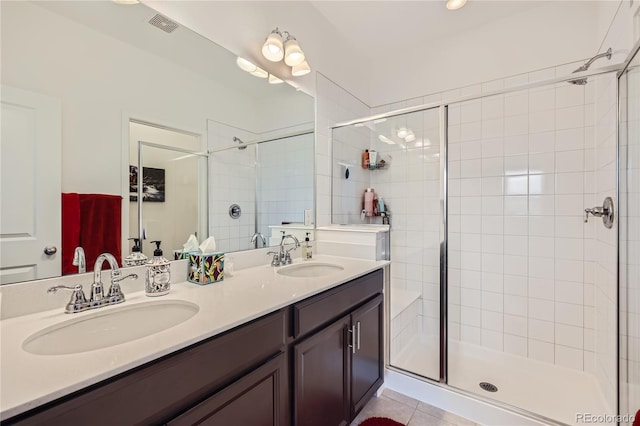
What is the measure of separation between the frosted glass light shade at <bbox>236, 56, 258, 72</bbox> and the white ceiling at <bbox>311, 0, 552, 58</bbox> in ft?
2.77

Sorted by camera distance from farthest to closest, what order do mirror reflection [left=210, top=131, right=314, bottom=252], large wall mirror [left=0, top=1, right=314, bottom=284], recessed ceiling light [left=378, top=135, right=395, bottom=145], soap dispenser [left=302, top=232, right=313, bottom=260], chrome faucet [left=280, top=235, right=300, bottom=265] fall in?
1. recessed ceiling light [left=378, top=135, right=395, bottom=145]
2. soap dispenser [left=302, top=232, right=313, bottom=260]
3. chrome faucet [left=280, top=235, right=300, bottom=265]
4. mirror reflection [left=210, top=131, right=314, bottom=252]
5. large wall mirror [left=0, top=1, right=314, bottom=284]

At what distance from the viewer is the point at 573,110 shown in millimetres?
2006

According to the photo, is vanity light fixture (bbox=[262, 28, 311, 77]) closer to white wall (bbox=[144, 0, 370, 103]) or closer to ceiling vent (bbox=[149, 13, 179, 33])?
white wall (bbox=[144, 0, 370, 103])

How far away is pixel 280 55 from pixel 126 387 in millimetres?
1759

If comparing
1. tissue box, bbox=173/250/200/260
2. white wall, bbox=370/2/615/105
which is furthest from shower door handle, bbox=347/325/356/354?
white wall, bbox=370/2/615/105

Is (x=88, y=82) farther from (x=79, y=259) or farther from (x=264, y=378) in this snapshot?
(x=264, y=378)

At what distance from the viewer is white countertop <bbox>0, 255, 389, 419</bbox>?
1.82 feet

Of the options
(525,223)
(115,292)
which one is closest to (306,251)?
(115,292)

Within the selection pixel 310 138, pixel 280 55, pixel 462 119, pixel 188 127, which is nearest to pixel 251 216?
pixel 188 127

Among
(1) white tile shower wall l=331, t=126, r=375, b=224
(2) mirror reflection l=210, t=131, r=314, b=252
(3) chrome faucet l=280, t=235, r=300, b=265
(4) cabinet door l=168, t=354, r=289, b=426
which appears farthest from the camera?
(1) white tile shower wall l=331, t=126, r=375, b=224

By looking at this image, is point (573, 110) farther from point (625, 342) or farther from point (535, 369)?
point (535, 369)

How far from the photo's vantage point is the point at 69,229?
1000 millimetres

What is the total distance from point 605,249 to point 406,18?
2.08 metres

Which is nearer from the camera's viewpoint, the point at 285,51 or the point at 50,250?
the point at 50,250
